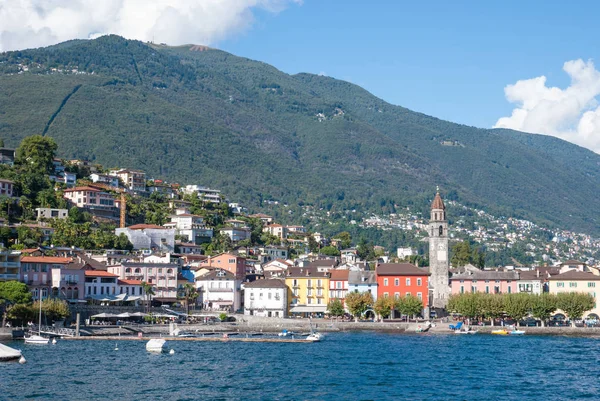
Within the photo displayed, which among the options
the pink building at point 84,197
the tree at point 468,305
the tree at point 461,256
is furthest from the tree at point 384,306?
the pink building at point 84,197

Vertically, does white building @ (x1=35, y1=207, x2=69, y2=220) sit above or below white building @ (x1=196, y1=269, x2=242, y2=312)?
above

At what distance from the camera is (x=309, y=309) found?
12281 centimetres

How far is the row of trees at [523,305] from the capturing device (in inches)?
4286

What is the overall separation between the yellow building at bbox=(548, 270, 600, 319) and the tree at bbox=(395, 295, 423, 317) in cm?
1871

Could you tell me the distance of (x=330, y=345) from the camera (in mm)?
87688

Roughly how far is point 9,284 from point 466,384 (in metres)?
47.9

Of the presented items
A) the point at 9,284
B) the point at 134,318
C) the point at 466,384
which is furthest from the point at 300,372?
the point at 134,318

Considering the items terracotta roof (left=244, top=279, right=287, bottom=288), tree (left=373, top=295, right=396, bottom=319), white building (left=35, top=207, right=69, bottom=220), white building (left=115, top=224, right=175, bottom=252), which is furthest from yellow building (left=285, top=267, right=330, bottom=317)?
Result: white building (left=35, top=207, right=69, bottom=220)

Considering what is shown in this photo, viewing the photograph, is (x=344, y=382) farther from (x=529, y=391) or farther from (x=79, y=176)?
(x=79, y=176)

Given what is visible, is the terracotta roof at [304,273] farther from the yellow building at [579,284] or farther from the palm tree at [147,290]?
the yellow building at [579,284]

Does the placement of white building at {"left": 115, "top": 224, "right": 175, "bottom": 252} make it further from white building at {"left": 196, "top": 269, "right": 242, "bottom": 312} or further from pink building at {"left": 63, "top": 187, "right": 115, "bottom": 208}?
white building at {"left": 196, "top": 269, "right": 242, "bottom": 312}

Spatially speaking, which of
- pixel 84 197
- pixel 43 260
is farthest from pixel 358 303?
pixel 84 197

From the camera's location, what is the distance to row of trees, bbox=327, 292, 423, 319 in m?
115

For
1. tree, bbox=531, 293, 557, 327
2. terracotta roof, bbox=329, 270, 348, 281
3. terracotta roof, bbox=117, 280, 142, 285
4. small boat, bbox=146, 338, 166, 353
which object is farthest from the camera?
terracotta roof, bbox=329, 270, 348, 281
